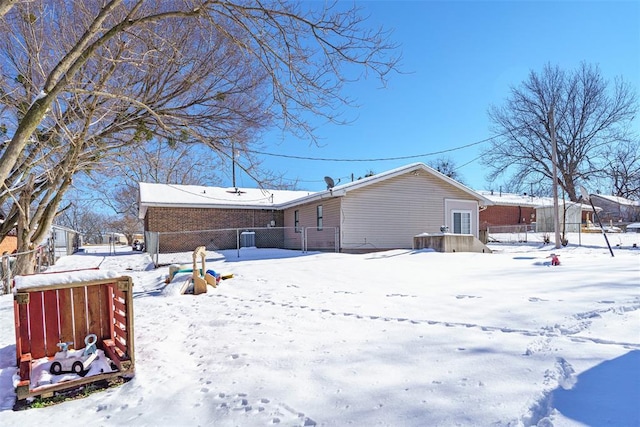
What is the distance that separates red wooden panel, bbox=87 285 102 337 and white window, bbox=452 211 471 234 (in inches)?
629

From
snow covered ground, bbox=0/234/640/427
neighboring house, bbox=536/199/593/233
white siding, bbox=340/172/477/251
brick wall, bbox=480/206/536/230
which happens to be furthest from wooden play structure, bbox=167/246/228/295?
neighboring house, bbox=536/199/593/233

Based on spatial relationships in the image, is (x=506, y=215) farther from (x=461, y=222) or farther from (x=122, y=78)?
(x=122, y=78)

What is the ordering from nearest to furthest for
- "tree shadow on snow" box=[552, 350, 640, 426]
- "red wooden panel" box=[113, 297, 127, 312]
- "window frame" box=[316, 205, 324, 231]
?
1. "tree shadow on snow" box=[552, 350, 640, 426]
2. "red wooden panel" box=[113, 297, 127, 312]
3. "window frame" box=[316, 205, 324, 231]

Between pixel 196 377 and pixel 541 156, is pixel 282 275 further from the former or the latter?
pixel 541 156

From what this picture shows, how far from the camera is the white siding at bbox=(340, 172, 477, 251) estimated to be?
14875 millimetres

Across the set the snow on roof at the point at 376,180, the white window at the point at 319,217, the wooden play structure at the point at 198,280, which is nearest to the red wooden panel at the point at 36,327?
the wooden play structure at the point at 198,280

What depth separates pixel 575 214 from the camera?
35.2m

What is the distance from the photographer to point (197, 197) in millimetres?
19375

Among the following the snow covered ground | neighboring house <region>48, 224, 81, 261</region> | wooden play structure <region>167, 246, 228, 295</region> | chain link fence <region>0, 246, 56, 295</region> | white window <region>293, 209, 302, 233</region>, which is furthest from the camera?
neighboring house <region>48, 224, 81, 261</region>

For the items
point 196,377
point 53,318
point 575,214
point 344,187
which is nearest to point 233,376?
point 196,377

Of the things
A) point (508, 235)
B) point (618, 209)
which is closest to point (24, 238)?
point (508, 235)

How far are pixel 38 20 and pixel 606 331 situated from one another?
8288mm

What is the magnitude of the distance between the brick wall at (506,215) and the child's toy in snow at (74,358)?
3358cm

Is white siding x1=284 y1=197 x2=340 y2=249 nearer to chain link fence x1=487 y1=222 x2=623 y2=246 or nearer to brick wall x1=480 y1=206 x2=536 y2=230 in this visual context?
chain link fence x1=487 y1=222 x2=623 y2=246
